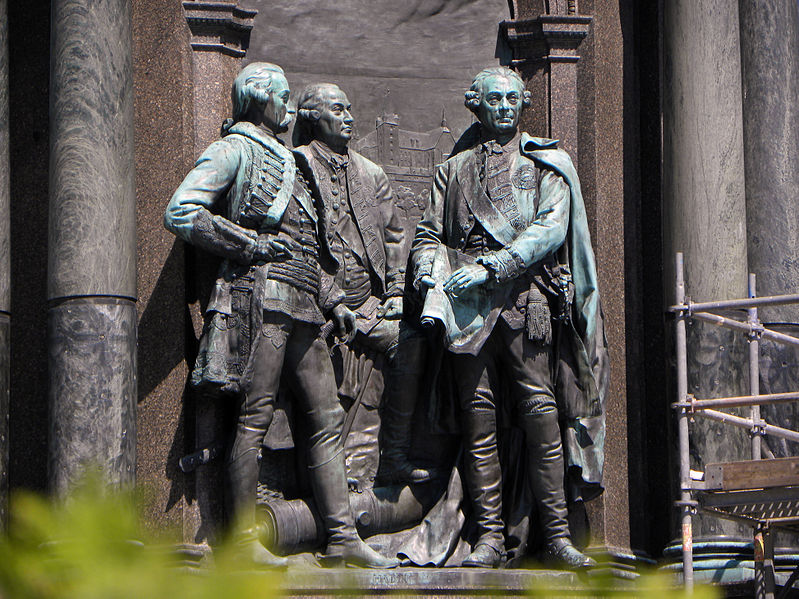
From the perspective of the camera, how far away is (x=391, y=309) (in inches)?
354

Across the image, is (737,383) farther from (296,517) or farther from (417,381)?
(296,517)

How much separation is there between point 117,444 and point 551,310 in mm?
2958

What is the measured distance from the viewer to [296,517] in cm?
852

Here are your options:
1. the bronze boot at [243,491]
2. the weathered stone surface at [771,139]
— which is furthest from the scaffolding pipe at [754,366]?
the bronze boot at [243,491]

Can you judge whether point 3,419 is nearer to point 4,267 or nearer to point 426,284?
point 4,267

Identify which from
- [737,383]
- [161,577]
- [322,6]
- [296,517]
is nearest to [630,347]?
[737,383]

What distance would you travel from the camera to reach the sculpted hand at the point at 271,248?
8.36m

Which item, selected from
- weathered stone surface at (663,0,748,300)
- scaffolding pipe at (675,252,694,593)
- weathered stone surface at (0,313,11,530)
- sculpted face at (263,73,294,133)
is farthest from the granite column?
weathered stone surface at (0,313,11,530)

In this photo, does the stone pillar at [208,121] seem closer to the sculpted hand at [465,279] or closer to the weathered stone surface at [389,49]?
the weathered stone surface at [389,49]

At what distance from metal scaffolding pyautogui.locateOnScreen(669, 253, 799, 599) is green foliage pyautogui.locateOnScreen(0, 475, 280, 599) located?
6.65m

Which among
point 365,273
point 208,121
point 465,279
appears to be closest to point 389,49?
point 208,121

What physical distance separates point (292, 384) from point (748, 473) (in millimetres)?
2916

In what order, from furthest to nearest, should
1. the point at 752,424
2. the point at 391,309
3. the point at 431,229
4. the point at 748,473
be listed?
1. the point at 431,229
2. the point at 391,309
3. the point at 752,424
4. the point at 748,473

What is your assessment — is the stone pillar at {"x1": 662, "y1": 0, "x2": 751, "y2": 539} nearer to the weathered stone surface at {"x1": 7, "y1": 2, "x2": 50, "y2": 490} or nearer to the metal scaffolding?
the metal scaffolding
